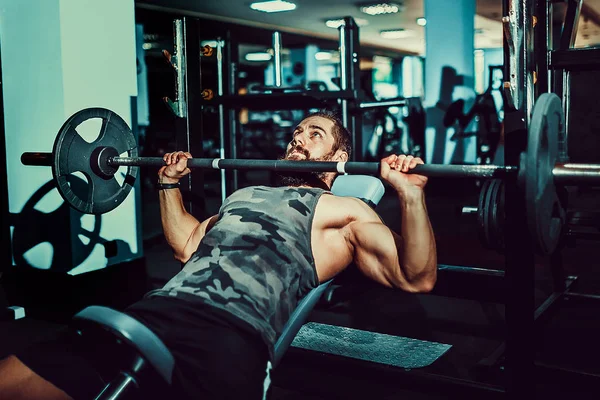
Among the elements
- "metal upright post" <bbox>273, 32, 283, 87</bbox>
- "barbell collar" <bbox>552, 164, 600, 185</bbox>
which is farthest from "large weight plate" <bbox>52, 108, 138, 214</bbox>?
"barbell collar" <bbox>552, 164, 600, 185</bbox>

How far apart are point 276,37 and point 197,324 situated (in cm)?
212

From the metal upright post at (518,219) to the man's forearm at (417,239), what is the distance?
0.25 meters

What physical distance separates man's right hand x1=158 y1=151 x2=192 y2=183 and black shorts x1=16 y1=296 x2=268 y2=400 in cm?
65

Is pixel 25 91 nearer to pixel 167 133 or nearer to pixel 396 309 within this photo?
pixel 396 309

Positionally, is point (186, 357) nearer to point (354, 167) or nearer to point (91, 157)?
point (354, 167)

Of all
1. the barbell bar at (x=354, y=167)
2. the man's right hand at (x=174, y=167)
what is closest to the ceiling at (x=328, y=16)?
the barbell bar at (x=354, y=167)

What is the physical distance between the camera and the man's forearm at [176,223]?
1940 millimetres

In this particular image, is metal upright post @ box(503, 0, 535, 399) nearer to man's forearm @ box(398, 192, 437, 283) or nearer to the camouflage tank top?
man's forearm @ box(398, 192, 437, 283)

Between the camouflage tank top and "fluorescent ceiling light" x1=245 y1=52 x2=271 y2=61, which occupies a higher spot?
"fluorescent ceiling light" x1=245 y1=52 x2=271 y2=61

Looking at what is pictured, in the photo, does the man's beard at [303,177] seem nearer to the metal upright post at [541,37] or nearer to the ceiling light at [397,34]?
the metal upright post at [541,37]

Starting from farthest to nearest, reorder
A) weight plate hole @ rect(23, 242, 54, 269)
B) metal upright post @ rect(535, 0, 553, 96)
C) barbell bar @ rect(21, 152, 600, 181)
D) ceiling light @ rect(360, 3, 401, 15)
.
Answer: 1. ceiling light @ rect(360, 3, 401, 15)
2. weight plate hole @ rect(23, 242, 54, 269)
3. metal upright post @ rect(535, 0, 553, 96)
4. barbell bar @ rect(21, 152, 600, 181)

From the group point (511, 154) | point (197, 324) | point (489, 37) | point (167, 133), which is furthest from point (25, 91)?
point (489, 37)

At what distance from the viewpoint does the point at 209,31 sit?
404 inches

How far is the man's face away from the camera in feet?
6.28
